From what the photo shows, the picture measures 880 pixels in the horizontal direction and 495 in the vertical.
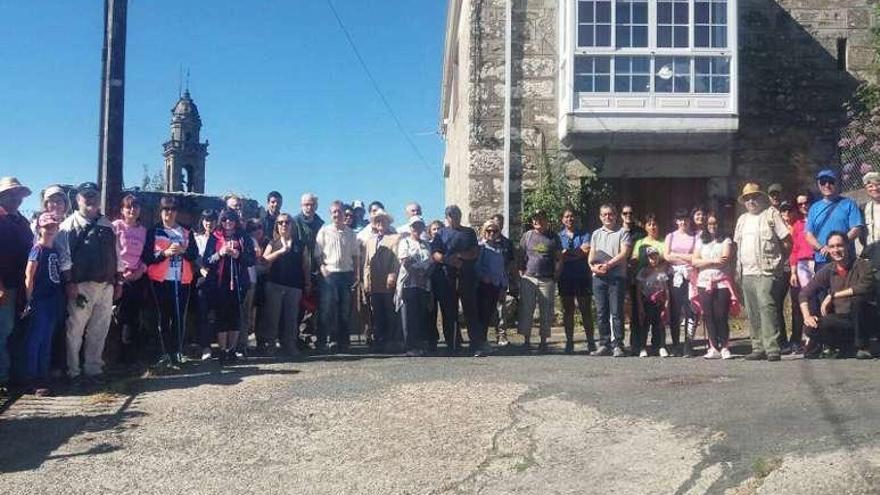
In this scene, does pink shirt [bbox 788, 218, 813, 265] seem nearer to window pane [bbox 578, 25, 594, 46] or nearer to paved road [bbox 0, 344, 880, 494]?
paved road [bbox 0, 344, 880, 494]

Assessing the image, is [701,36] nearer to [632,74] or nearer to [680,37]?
[680,37]

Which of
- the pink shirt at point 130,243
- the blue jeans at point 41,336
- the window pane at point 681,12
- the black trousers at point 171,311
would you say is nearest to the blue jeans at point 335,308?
the black trousers at point 171,311

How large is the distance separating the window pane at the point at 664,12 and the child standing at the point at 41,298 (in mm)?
9907

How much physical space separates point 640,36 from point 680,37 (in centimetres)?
63

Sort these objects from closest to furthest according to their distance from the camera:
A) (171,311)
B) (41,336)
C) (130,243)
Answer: (41,336) < (130,243) < (171,311)

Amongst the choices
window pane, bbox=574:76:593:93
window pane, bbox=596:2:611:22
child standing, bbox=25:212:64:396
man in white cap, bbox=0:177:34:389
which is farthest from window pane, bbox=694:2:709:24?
man in white cap, bbox=0:177:34:389

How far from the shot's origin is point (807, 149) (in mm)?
14797

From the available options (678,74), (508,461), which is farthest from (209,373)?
(678,74)

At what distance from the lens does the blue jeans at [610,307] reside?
953 centimetres

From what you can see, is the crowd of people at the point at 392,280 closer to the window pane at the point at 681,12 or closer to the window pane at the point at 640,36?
the window pane at the point at 640,36

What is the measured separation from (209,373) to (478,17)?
8578 mm

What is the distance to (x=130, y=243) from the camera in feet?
29.0

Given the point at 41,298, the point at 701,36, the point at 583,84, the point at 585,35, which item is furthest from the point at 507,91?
the point at 41,298

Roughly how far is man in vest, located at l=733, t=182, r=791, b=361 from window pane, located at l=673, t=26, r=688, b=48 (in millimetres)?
5606
